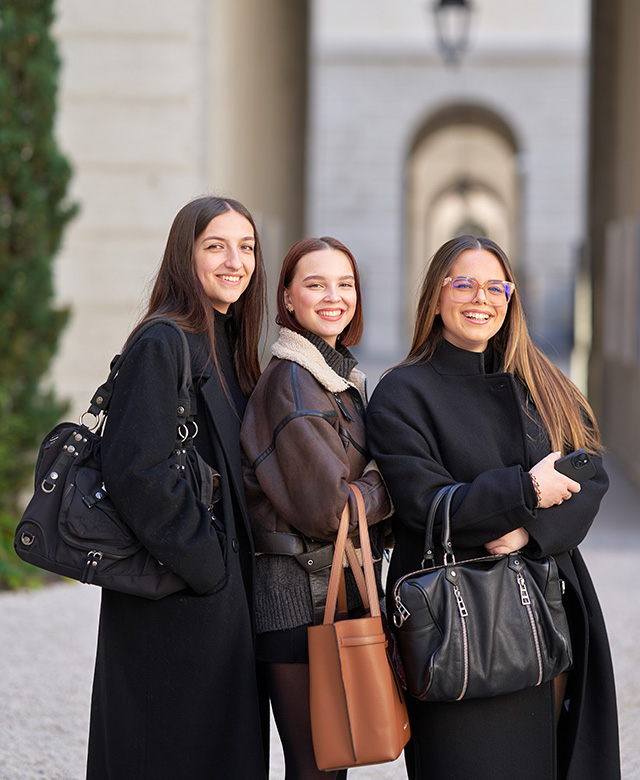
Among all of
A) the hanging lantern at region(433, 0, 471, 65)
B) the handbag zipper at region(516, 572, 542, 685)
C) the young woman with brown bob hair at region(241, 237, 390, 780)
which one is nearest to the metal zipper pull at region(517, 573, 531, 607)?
the handbag zipper at region(516, 572, 542, 685)

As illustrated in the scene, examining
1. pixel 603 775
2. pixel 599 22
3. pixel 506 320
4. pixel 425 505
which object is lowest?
pixel 603 775

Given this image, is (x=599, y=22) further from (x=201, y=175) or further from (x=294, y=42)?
(x=201, y=175)

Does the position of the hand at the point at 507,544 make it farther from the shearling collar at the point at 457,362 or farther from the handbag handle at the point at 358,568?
the shearling collar at the point at 457,362

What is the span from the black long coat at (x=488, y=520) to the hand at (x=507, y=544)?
1.0 inches

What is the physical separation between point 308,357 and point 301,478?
38cm

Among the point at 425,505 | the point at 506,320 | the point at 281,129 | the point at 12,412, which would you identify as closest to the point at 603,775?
the point at 425,505

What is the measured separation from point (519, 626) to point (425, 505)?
40 centimetres

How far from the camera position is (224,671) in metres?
2.89

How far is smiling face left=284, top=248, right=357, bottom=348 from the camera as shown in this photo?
3035mm

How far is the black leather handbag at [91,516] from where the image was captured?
8.91 feet

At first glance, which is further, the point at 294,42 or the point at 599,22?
the point at 294,42

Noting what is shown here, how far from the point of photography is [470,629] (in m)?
2.73

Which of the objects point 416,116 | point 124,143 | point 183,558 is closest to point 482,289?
point 183,558

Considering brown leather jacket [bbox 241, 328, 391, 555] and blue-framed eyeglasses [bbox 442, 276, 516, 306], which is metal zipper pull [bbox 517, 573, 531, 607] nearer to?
brown leather jacket [bbox 241, 328, 391, 555]
